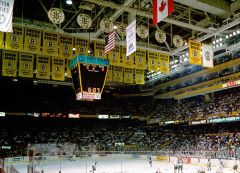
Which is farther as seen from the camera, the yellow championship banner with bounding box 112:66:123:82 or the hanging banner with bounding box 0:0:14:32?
the yellow championship banner with bounding box 112:66:123:82

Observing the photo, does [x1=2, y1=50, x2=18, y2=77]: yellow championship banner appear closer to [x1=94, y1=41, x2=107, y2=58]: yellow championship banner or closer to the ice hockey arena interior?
the ice hockey arena interior

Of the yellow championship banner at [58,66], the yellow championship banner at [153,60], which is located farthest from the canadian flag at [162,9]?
the yellow championship banner at [58,66]

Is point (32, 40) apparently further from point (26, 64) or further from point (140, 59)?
point (140, 59)

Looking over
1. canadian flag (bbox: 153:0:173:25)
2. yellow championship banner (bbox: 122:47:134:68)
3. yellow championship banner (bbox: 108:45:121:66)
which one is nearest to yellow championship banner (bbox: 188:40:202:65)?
yellow championship banner (bbox: 122:47:134:68)

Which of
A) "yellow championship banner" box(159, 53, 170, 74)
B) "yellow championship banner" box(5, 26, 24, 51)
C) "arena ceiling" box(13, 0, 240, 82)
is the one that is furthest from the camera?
"yellow championship banner" box(159, 53, 170, 74)

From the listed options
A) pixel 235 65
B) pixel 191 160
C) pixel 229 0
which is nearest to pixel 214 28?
pixel 229 0

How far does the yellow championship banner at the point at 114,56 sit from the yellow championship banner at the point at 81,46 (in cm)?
164

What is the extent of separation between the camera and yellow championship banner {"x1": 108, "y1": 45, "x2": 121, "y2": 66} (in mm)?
20359

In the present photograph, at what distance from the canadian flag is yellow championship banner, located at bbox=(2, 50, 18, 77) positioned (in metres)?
12.0

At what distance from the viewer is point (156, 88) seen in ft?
163

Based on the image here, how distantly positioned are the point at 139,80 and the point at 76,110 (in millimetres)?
24510

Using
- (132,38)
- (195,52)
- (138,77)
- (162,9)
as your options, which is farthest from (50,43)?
(162,9)

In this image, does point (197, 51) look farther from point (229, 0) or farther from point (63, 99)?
point (63, 99)

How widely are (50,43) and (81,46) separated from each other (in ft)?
7.42
